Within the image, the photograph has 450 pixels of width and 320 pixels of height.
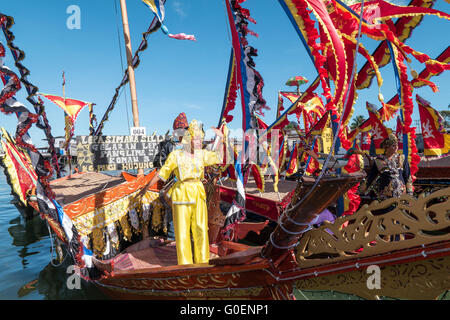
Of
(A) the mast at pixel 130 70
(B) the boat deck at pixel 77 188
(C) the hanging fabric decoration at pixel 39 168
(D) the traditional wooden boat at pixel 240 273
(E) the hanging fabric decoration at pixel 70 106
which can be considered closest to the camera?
(D) the traditional wooden boat at pixel 240 273

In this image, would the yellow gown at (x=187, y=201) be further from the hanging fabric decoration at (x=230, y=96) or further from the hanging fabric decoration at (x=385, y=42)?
the hanging fabric decoration at (x=385, y=42)

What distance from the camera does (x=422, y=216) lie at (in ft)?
4.85

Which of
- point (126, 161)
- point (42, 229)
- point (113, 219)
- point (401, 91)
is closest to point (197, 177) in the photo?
point (113, 219)

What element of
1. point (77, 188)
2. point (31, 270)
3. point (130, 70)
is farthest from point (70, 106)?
point (31, 270)

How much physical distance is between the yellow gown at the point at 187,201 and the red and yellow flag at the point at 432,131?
3.82 m

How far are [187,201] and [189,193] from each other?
0.10m

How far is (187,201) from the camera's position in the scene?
10.3 ft

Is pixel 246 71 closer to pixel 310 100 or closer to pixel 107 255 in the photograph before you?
pixel 107 255

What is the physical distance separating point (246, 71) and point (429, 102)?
3.38m

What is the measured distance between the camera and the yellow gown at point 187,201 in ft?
10.3

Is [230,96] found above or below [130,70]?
below

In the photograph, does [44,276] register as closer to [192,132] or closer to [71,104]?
[192,132]

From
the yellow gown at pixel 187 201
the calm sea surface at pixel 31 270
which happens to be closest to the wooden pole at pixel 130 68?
the yellow gown at pixel 187 201

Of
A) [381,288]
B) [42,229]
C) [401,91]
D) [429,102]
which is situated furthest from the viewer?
[42,229]
